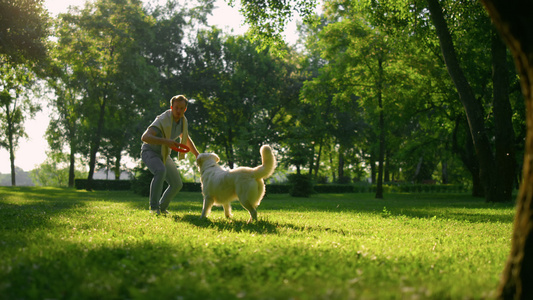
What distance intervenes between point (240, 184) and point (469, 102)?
45.0 feet

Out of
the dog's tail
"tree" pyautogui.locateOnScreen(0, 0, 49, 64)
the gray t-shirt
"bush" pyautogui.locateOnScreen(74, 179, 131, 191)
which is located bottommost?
"bush" pyautogui.locateOnScreen(74, 179, 131, 191)

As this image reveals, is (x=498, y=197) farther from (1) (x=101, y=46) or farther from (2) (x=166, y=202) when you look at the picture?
(1) (x=101, y=46)

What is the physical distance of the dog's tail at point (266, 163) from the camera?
7.09 m

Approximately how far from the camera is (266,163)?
283 inches

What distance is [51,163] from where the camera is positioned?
65562 mm

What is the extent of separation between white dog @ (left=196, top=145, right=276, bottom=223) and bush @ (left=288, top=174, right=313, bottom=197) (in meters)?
20.5

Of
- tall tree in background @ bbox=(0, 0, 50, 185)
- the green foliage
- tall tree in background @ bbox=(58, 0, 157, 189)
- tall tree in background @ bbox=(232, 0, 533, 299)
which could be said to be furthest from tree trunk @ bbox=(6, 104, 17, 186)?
tall tree in background @ bbox=(232, 0, 533, 299)

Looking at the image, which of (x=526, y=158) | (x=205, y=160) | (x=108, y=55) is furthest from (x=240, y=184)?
(x=108, y=55)

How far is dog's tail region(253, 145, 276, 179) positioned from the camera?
23.3 feet

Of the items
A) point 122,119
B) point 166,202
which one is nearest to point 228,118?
point 122,119

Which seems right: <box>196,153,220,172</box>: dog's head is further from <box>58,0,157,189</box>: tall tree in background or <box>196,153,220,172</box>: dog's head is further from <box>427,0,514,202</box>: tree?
<box>58,0,157,189</box>: tall tree in background

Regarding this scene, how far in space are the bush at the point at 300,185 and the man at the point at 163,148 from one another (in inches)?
764

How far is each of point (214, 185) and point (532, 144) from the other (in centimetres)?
582

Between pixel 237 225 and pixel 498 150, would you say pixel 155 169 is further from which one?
pixel 498 150
